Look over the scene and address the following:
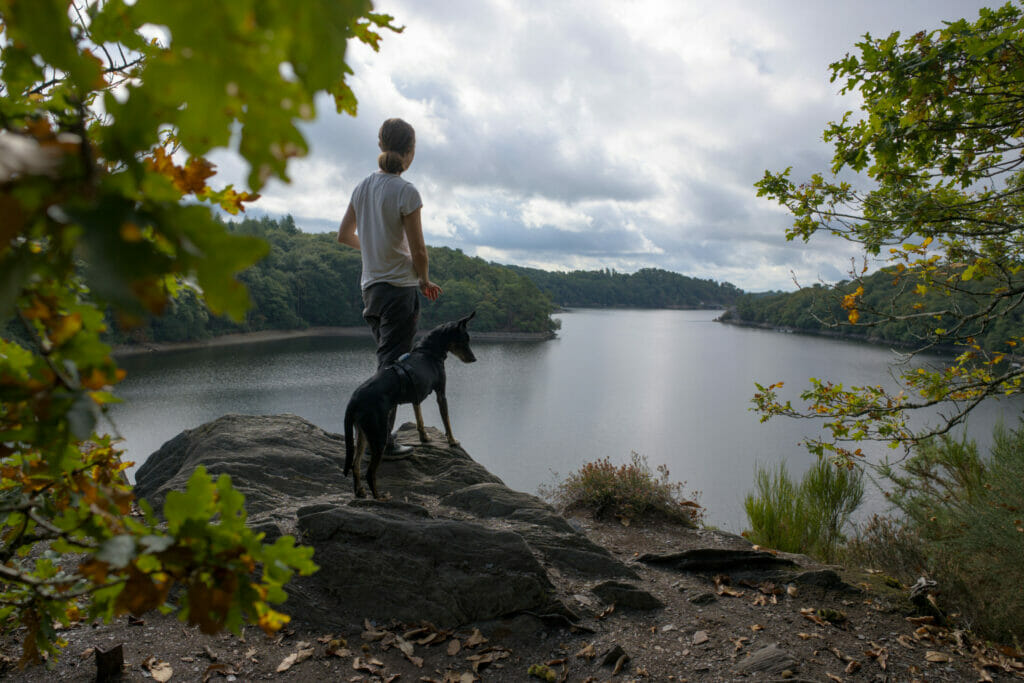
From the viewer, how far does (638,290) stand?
10419 cm

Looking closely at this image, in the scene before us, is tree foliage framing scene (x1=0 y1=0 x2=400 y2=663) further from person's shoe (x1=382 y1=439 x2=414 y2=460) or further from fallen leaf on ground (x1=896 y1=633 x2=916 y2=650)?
fallen leaf on ground (x1=896 y1=633 x2=916 y2=650)

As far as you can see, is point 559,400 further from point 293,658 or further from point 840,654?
point 293,658

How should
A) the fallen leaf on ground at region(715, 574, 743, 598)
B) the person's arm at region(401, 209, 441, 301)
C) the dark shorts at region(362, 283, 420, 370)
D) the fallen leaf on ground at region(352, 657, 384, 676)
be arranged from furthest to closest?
the fallen leaf on ground at region(715, 574, 743, 598), the dark shorts at region(362, 283, 420, 370), the person's arm at region(401, 209, 441, 301), the fallen leaf on ground at region(352, 657, 384, 676)

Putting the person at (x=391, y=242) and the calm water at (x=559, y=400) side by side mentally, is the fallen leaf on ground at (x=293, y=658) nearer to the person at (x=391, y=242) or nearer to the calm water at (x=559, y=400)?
the person at (x=391, y=242)

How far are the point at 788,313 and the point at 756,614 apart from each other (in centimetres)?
5986

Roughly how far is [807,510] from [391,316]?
7.25 meters

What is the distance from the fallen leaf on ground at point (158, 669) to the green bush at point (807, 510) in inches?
271

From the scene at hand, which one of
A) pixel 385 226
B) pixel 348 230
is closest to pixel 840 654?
pixel 385 226

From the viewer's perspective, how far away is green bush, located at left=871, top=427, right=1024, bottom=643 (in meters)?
4.50

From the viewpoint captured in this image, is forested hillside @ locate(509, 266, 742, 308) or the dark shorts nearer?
the dark shorts

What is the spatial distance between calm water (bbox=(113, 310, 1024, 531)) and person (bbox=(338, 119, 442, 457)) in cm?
999

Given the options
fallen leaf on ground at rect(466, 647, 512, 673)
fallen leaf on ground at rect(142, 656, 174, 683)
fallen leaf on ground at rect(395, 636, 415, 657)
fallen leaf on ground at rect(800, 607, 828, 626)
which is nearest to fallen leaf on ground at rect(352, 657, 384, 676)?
fallen leaf on ground at rect(395, 636, 415, 657)

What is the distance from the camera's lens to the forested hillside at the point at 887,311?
15.0ft

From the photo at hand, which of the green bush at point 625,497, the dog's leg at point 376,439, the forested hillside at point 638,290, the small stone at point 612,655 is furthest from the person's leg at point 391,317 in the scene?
the forested hillside at point 638,290
